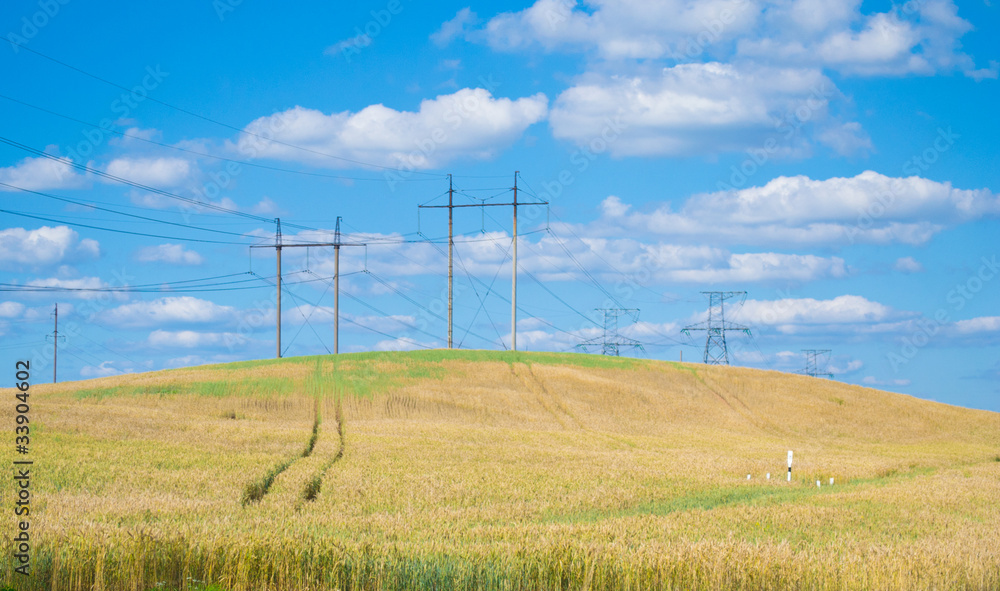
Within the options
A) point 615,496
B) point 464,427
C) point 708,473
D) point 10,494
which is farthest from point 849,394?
point 10,494

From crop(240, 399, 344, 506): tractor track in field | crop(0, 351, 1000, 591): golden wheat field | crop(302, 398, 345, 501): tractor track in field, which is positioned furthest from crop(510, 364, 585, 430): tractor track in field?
crop(240, 399, 344, 506): tractor track in field

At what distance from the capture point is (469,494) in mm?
21906

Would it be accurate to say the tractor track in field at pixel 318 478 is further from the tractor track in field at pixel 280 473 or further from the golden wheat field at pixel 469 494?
the golden wheat field at pixel 469 494

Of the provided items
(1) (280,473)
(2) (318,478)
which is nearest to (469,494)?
(2) (318,478)

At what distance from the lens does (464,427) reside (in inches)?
1827

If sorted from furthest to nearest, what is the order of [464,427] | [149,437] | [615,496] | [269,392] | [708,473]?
[269,392], [464,427], [149,437], [708,473], [615,496]

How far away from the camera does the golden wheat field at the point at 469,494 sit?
1145 cm

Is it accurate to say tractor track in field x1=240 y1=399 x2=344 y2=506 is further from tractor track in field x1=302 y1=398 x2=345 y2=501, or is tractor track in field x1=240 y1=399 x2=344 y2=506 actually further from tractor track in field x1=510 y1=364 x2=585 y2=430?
tractor track in field x1=510 y1=364 x2=585 y2=430

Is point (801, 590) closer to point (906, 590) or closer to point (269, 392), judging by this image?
point (906, 590)

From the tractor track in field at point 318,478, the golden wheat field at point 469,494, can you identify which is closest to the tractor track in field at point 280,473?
the tractor track in field at point 318,478

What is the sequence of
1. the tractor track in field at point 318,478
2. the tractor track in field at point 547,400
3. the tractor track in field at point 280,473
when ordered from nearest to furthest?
the tractor track in field at point 280,473 < the tractor track in field at point 318,478 < the tractor track in field at point 547,400

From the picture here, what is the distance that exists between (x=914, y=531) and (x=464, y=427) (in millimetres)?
30838

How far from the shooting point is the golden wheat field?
37.6ft

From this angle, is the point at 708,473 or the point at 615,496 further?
the point at 708,473
